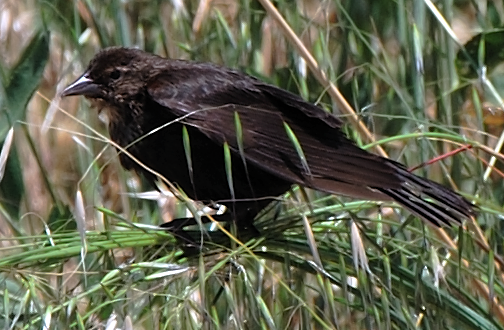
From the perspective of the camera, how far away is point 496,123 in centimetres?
175

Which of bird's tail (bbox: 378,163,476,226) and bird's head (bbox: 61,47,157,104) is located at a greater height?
bird's head (bbox: 61,47,157,104)

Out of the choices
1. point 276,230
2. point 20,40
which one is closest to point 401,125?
point 276,230

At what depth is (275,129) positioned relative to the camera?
5.02 feet

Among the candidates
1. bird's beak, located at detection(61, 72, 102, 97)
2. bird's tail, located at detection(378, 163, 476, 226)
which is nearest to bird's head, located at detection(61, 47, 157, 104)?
bird's beak, located at detection(61, 72, 102, 97)

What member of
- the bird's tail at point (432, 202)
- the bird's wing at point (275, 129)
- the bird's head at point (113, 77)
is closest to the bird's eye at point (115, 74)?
the bird's head at point (113, 77)

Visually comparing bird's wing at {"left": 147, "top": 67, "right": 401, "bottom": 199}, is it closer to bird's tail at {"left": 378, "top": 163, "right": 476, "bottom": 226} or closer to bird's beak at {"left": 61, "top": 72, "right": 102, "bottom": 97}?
bird's tail at {"left": 378, "top": 163, "right": 476, "bottom": 226}

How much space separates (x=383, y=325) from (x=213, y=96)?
653mm

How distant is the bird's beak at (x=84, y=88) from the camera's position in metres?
1.68

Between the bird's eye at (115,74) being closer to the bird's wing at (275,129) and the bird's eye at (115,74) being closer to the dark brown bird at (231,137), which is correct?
the dark brown bird at (231,137)

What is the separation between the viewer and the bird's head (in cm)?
171

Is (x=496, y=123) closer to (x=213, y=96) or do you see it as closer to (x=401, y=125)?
(x=401, y=125)

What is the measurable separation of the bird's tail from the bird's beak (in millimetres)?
663

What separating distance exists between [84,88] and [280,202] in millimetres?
515

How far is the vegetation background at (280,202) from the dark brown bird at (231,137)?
0.04 m
